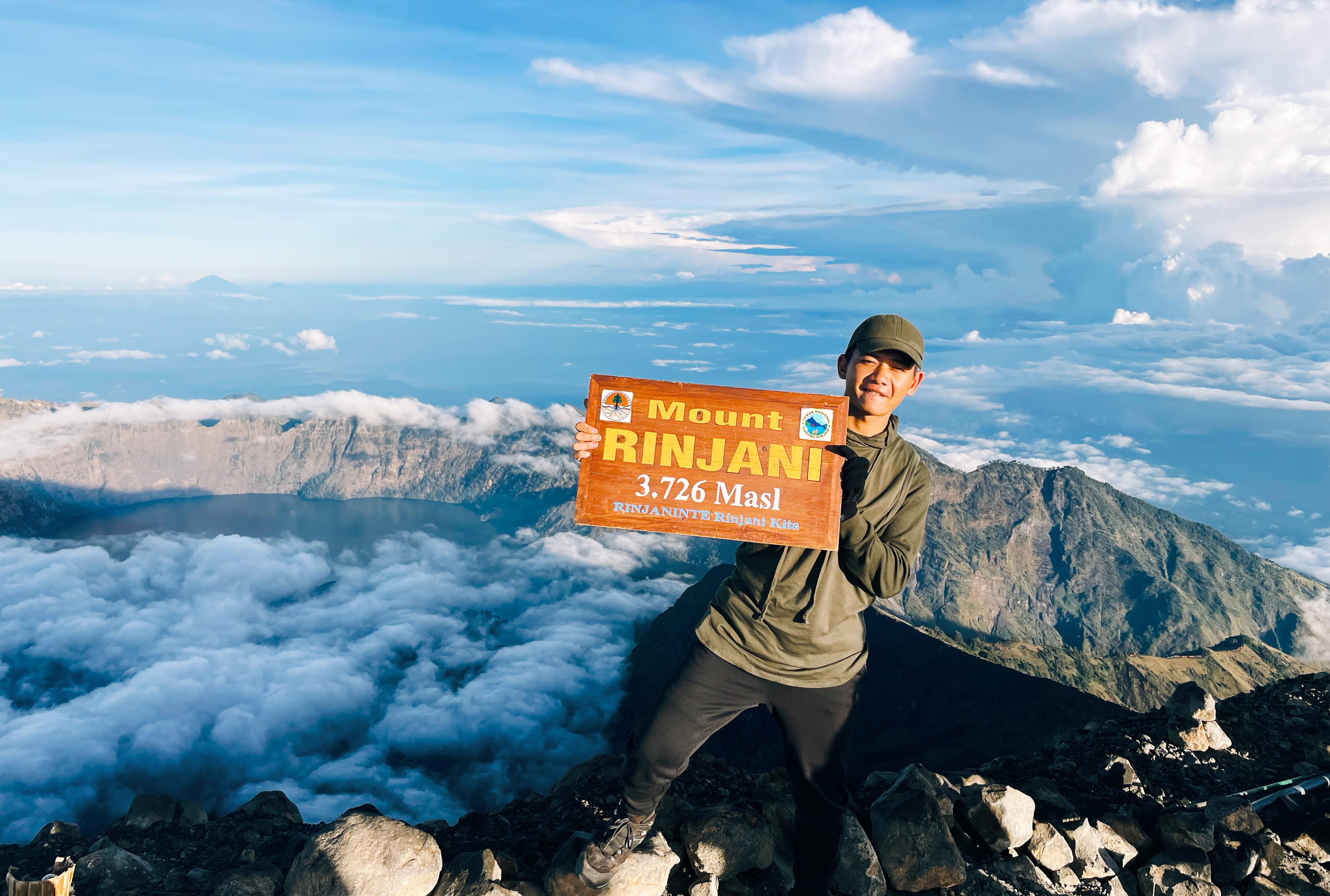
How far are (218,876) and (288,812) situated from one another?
837cm

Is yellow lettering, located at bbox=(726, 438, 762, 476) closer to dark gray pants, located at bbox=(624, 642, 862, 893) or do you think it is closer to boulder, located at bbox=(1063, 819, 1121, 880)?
dark gray pants, located at bbox=(624, 642, 862, 893)

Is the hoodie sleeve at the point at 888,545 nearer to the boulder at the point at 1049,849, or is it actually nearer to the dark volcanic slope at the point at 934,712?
the boulder at the point at 1049,849

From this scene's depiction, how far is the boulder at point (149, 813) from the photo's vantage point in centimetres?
1377

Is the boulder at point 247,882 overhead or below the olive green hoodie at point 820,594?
below

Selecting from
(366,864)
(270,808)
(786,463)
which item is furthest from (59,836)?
(786,463)

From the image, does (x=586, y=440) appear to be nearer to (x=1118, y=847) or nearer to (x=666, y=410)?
(x=666, y=410)

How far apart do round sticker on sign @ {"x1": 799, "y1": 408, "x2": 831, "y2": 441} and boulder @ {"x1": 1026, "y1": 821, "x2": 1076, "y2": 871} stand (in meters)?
6.64

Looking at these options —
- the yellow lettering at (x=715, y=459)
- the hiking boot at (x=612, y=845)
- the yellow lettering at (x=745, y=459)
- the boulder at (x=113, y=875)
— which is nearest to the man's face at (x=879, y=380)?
the yellow lettering at (x=745, y=459)

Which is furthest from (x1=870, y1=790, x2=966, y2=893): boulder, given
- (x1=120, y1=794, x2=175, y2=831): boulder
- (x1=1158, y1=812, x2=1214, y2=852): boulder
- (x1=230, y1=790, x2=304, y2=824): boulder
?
(x1=120, y1=794, x2=175, y2=831): boulder

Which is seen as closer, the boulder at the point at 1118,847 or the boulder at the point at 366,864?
the boulder at the point at 366,864

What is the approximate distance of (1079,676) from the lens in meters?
115

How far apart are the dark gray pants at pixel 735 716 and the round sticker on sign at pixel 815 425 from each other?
2280 mm

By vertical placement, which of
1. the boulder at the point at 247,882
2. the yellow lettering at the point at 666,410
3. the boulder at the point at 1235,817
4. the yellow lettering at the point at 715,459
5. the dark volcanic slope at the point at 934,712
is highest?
the yellow lettering at the point at 666,410

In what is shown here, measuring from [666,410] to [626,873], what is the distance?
16.5 feet
